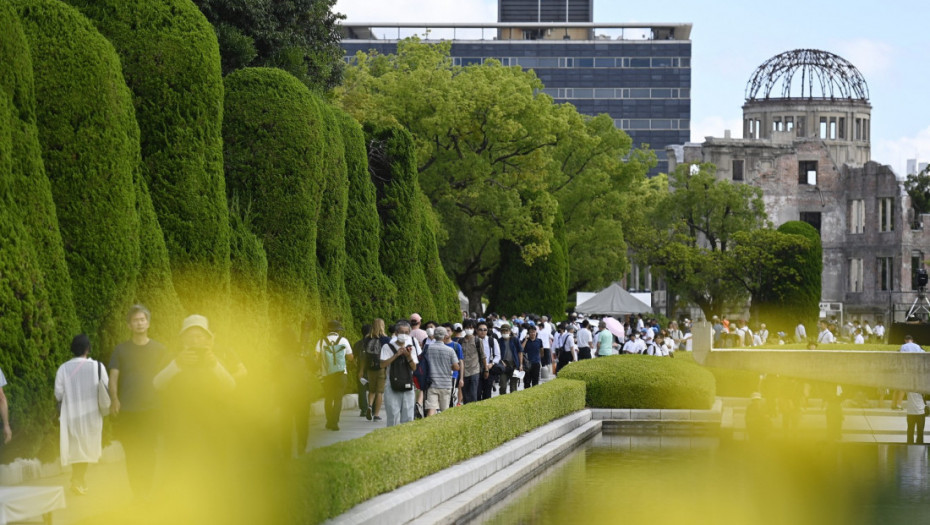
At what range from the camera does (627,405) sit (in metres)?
26.0

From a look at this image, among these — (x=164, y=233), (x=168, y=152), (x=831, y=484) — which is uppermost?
(x=168, y=152)

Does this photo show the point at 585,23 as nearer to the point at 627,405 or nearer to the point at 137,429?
the point at 627,405

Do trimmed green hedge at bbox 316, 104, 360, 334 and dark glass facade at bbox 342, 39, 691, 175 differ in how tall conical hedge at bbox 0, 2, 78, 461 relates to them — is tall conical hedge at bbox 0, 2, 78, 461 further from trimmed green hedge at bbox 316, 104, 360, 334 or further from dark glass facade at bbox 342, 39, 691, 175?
dark glass facade at bbox 342, 39, 691, 175

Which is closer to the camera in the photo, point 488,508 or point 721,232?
point 488,508

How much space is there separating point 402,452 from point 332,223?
11878 mm

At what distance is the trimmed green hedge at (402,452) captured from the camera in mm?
10406

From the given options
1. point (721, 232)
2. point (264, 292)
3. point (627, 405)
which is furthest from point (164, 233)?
point (721, 232)

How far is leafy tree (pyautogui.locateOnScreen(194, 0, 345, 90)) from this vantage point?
1371 inches

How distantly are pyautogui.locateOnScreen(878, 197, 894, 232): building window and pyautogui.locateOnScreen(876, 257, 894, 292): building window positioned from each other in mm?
1867

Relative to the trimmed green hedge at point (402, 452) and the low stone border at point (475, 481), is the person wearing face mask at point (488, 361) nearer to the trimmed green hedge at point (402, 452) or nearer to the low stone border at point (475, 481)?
the low stone border at point (475, 481)

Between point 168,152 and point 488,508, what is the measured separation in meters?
6.90

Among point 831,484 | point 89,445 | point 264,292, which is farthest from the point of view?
point 264,292

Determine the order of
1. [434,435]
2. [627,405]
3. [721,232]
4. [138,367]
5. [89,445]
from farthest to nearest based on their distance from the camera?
[721,232] < [627,405] < [434,435] < [89,445] < [138,367]

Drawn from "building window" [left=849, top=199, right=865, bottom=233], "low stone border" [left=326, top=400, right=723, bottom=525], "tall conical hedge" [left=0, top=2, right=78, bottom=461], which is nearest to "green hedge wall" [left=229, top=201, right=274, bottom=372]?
"low stone border" [left=326, top=400, right=723, bottom=525]
